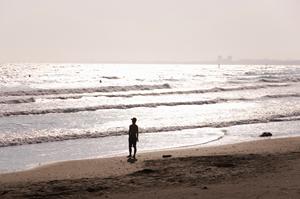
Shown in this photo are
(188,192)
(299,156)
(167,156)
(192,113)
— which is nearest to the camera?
(188,192)

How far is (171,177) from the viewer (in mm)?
13258

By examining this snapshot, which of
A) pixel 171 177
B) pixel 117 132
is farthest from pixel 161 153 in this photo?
pixel 117 132

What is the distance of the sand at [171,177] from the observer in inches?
455

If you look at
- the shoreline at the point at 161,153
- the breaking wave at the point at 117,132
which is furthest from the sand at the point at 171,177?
the breaking wave at the point at 117,132

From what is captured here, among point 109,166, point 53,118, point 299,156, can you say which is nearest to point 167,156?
point 109,166

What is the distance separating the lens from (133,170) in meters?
14.8

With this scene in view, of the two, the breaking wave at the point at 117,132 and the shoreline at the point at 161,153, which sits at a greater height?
the shoreline at the point at 161,153

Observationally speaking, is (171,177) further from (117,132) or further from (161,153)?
(117,132)

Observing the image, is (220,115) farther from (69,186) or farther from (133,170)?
(69,186)

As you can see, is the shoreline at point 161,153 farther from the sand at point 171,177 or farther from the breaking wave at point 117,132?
the breaking wave at point 117,132

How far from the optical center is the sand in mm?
11555

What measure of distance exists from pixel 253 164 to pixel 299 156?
2.25m

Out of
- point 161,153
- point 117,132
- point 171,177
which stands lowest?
point 117,132

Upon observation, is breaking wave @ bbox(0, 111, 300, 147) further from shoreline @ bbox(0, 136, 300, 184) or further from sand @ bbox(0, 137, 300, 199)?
sand @ bbox(0, 137, 300, 199)
